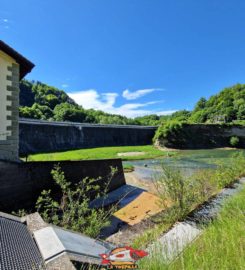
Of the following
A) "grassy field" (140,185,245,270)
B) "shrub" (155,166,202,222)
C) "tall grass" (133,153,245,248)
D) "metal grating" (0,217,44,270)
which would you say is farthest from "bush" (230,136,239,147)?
"metal grating" (0,217,44,270)

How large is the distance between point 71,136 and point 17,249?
109 feet

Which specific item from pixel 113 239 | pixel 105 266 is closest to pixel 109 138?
pixel 113 239

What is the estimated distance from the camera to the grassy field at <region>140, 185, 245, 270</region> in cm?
180

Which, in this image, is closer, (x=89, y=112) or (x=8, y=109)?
(x=8, y=109)

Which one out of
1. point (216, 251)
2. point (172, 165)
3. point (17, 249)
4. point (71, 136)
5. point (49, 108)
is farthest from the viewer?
point (49, 108)

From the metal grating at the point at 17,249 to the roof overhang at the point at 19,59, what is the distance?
13.8ft

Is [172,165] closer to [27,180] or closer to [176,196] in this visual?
[176,196]

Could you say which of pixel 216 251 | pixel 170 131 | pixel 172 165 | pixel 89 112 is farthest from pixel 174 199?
pixel 89 112

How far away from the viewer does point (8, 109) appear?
5.15 m

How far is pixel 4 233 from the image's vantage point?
1853mm

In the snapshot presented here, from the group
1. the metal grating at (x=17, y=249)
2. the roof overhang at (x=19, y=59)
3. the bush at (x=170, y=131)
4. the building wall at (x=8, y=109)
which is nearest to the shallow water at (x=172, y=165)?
the metal grating at (x=17, y=249)

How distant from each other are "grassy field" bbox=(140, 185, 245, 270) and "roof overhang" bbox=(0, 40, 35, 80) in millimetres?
5105

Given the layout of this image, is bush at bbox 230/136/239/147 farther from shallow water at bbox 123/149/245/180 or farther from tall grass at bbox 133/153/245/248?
tall grass at bbox 133/153/245/248

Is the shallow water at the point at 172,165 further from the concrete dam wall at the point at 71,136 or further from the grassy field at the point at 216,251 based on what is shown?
the concrete dam wall at the point at 71,136
